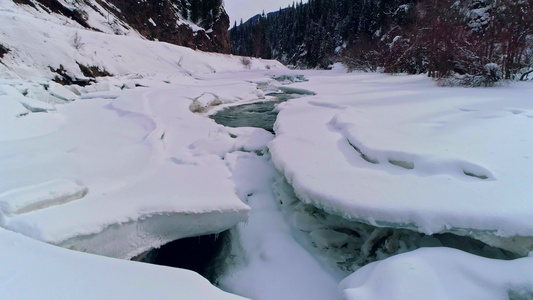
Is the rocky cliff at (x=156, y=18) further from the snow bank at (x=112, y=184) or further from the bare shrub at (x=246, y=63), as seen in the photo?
the snow bank at (x=112, y=184)

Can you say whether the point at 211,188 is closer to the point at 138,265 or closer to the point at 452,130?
the point at 138,265

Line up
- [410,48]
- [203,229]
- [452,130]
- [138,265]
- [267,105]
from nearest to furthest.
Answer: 1. [138,265]
2. [203,229]
3. [452,130]
4. [267,105]
5. [410,48]

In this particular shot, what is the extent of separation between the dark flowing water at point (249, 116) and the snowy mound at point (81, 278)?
3.51 meters

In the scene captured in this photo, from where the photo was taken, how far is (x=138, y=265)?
146cm

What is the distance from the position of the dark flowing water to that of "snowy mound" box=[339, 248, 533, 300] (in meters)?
3.34

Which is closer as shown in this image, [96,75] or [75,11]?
[96,75]

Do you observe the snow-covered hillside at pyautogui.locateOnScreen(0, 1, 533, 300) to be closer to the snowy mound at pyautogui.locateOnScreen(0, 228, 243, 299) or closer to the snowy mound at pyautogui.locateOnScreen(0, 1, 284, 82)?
the snowy mound at pyautogui.locateOnScreen(0, 228, 243, 299)

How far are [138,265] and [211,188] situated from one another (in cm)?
104

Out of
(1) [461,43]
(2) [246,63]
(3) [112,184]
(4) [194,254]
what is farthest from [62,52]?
(2) [246,63]

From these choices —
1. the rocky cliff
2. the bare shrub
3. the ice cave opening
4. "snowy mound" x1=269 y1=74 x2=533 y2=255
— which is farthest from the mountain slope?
the rocky cliff

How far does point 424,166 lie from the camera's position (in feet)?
7.57

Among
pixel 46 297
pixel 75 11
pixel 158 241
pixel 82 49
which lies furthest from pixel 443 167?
pixel 75 11

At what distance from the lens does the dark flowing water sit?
5.27 m

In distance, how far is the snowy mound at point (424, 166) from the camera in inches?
68.2
